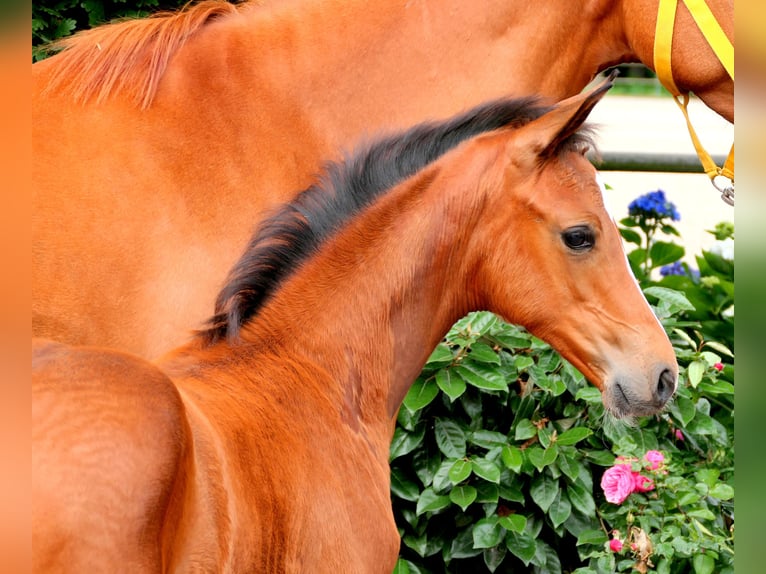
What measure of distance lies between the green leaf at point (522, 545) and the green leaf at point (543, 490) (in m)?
0.13

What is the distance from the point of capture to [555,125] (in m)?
2.36

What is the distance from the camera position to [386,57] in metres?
2.87

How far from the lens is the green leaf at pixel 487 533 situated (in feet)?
11.3

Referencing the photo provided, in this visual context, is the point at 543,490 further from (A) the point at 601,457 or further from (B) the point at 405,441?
(B) the point at 405,441

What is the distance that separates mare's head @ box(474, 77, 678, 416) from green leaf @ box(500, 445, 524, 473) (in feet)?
3.35

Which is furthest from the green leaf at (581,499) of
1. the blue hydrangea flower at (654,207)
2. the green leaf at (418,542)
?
the blue hydrangea flower at (654,207)

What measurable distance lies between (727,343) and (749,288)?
12.4 ft

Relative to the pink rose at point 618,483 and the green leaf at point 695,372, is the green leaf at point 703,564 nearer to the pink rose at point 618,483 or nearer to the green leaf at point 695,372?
the pink rose at point 618,483

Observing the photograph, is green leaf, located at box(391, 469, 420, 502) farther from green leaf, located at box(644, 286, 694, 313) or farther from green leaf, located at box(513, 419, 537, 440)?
green leaf, located at box(644, 286, 694, 313)

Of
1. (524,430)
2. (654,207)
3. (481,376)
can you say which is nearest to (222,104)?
(481,376)

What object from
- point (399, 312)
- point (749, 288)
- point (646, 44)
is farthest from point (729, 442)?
point (749, 288)

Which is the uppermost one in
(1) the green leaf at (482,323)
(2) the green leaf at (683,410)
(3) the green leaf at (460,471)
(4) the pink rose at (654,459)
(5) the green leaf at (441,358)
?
(1) the green leaf at (482,323)

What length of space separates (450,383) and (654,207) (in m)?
1.82

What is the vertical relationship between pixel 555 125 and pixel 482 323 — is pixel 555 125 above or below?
above
